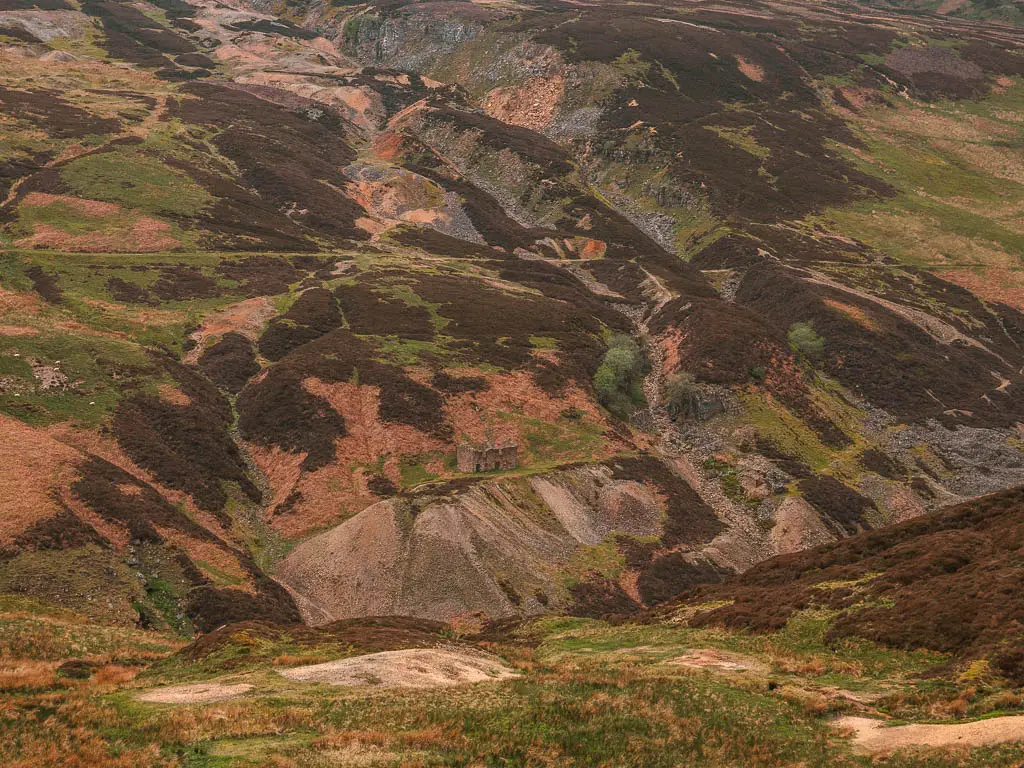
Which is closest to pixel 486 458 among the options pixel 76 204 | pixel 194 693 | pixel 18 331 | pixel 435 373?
pixel 435 373

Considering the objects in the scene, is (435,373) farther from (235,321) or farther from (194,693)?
(194,693)

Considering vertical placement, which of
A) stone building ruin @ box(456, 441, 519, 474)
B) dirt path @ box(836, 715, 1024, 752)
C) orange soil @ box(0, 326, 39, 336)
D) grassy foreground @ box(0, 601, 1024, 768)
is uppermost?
dirt path @ box(836, 715, 1024, 752)

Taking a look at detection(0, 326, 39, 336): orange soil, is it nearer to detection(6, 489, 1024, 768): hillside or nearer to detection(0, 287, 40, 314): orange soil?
detection(0, 287, 40, 314): orange soil

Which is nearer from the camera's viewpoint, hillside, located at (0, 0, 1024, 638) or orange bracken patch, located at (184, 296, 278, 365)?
hillside, located at (0, 0, 1024, 638)

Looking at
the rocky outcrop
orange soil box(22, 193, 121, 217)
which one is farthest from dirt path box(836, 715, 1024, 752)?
orange soil box(22, 193, 121, 217)

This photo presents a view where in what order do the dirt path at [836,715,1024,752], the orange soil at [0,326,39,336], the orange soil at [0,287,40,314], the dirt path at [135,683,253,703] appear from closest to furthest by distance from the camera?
the dirt path at [836,715,1024,752], the dirt path at [135,683,253,703], the orange soil at [0,326,39,336], the orange soil at [0,287,40,314]

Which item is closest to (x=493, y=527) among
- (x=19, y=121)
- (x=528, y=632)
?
(x=528, y=632)

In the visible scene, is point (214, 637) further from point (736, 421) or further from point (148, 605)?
point (736, 421)

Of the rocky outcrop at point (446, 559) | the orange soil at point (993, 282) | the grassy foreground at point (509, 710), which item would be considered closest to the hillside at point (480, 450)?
the grassy foreground at point (509, 710)
